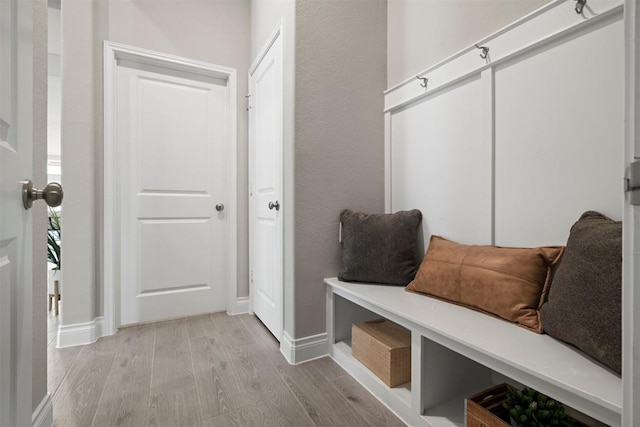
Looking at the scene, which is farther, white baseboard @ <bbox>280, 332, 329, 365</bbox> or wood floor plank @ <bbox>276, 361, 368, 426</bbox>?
white baseboard @ <bbox>280, 332, 329, 365</bbox>

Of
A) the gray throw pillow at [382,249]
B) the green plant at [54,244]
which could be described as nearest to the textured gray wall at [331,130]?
the gray throw pillow at [382,249]

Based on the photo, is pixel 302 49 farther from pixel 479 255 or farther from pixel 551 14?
pixel 479 255

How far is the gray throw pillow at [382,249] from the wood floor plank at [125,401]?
3.74 feet

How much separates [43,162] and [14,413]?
1.01 meters

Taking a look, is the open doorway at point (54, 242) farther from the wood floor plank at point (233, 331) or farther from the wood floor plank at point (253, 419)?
the wood floor plank at point (253, 419)

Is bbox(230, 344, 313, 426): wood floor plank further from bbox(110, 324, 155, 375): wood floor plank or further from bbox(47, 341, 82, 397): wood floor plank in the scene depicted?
bbox(47, 341, 82, 397): wood floor plank

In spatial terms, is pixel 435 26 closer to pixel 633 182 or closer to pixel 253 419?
pixel 633 182

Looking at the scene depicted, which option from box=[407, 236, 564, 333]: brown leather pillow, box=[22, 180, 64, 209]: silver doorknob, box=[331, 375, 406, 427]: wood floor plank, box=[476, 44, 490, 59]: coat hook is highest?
box=[476, 44, 490, 59]: coat hook

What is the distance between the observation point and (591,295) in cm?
82

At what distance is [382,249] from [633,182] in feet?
4.23

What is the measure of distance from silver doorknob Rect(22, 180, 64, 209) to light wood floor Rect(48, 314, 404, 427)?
1080 mm

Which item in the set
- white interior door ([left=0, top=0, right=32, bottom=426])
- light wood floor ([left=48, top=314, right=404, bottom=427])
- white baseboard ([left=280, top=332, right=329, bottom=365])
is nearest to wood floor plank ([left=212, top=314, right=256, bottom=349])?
light wood floor ([left=48, top=314, right=404, bottom=427])

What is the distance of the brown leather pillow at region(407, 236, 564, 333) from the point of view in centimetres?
111

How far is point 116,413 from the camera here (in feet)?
4.25
